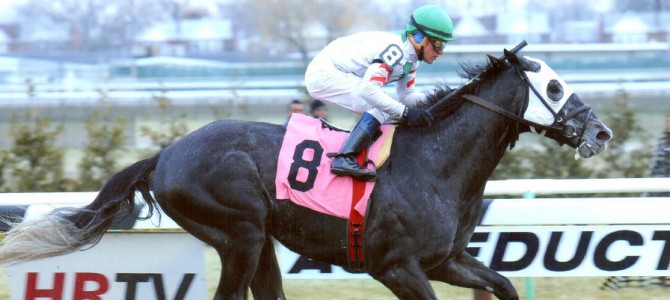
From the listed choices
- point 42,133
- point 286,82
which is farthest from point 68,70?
point 42,133

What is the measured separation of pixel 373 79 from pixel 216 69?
60.7 ft

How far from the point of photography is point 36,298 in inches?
185

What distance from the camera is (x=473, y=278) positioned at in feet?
13.5

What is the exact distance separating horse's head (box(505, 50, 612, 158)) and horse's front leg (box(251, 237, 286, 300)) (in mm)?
1261

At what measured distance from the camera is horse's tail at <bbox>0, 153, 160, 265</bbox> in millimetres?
4246

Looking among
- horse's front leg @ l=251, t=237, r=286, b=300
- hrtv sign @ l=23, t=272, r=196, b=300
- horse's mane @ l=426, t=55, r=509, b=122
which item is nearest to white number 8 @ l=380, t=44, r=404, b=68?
horse's mane @ l=426, t=55, r=509, b=122

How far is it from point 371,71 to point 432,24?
0.35 metres

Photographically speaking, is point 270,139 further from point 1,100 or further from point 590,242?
point 1,100

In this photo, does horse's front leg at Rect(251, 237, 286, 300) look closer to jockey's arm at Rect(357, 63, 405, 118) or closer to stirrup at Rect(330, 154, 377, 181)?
stirrup at Rect(330, 154, 377, 181)

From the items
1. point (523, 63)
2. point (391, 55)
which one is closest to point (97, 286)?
point (391, 55)

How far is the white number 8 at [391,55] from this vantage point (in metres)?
3.97

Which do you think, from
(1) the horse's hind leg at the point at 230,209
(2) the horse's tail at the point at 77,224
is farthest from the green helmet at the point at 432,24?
(2) the horse's tail at the point at 77,224

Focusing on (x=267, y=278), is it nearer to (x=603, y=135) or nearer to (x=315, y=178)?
(x=315, y=178)

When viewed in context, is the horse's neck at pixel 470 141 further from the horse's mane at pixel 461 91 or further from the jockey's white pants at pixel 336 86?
the jockey's white pants at pixel 336 86
